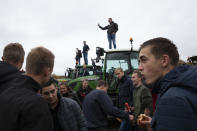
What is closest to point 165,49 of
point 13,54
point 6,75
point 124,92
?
point 6,75

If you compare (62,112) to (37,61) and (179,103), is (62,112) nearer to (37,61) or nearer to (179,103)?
(37,61)

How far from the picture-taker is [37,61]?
1.46 meters

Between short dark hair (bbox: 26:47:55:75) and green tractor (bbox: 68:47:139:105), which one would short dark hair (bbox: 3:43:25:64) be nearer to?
short dark hair (bbox: 26:47:55:75)

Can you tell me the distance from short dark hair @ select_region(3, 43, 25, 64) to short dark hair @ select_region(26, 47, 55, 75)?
23.1 inches

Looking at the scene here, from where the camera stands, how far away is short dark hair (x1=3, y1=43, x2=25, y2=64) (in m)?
1.98

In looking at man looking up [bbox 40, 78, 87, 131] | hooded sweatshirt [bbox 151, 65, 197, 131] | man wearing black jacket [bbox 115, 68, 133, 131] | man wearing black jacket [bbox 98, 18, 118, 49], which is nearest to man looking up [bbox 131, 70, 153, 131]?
man wearing black jacket [bbox 115, 68, 133, 131]

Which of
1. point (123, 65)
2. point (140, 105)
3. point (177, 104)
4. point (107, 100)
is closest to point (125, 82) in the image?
point (140, 105)

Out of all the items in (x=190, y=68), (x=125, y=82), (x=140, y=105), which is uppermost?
(x=190, y=68)

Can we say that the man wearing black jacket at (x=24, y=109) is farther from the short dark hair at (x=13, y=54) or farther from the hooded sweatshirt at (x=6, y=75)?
the short dark hair at (x=13, y=54)

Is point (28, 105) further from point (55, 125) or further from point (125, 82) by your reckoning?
point (125, 82)

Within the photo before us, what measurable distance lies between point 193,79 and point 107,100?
7.65 feet

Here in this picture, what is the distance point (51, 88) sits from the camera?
2.29 meters

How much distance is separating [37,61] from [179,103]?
1087 mm

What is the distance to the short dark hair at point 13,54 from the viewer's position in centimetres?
198
